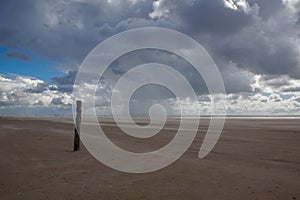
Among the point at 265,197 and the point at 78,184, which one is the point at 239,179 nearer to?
the point at 265,197

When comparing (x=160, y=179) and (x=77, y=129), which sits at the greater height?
(x=77, y=129)

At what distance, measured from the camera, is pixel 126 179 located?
30.0 feet

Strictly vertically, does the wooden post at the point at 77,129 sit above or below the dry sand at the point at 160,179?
above

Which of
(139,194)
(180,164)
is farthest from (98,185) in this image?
(180,164)

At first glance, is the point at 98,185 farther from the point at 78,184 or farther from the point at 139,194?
the point at 139,194

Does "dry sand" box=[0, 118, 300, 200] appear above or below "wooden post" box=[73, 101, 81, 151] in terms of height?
below

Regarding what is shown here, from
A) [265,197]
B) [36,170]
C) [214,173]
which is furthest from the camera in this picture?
[36,170]

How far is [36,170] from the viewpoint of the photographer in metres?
10.5

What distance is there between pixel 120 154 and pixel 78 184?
5.76 m

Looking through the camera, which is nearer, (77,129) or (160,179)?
(160,179)

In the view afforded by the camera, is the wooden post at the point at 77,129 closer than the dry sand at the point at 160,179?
No

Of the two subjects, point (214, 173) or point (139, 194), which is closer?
point (139, 194)

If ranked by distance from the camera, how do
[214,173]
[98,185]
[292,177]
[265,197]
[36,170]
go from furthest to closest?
[36,170] < [214,173] < [292,177] < [98,185] < [265,197]

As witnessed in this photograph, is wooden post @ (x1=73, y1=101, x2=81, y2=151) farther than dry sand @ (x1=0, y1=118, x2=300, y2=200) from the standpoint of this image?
Yes
